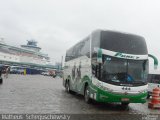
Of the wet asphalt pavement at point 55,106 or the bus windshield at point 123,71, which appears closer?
the wet asphalt pavement at point 55,106

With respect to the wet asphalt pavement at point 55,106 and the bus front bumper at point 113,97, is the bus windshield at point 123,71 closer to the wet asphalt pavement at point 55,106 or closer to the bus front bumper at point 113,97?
the bus front bumper at point 113,97

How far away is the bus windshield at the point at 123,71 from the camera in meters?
13.5

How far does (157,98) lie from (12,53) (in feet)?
291

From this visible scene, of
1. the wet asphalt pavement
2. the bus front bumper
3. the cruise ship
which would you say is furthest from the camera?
the cruise ship

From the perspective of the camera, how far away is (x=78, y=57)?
1852cm

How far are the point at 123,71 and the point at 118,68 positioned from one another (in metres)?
0.28

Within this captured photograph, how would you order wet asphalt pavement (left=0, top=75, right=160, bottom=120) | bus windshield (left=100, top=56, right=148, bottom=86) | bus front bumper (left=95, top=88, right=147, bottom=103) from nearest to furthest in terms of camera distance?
1. wet asphalt pavement (left=0, top=75, right=160, bottom=120)
2. bus front bumper (left=95, top=88, right=147, bottom=103)
3. bus windshield (left=100, top=56, right=148, bottom=86)

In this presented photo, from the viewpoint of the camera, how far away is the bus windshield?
44.2 feet

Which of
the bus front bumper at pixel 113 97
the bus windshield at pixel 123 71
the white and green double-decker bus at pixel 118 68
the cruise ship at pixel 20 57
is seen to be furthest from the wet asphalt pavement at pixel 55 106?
the cruise ship at pixel 20 57

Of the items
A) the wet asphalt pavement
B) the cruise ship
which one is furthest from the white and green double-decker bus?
the cruise ship

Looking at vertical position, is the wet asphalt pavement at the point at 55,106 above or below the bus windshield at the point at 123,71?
below

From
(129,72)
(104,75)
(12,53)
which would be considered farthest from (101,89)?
(12,53)

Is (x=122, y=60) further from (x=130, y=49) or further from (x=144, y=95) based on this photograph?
(x=144, y=95)

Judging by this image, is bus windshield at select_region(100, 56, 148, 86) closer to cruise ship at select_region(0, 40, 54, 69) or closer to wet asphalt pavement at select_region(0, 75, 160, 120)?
wet asphalt pavement at select_region(0, 75, 160, 120)
